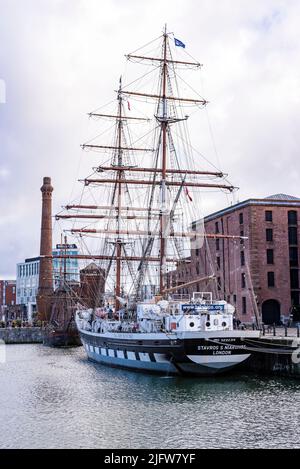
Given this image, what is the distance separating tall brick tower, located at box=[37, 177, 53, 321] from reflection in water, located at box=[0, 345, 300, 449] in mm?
54322

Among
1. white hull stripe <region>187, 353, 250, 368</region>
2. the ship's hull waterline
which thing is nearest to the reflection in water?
the ship's hull waterline

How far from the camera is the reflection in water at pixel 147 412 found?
21.8 meters

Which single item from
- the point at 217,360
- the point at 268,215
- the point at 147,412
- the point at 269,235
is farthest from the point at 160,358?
the point at 268,215

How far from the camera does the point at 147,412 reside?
26.6 m

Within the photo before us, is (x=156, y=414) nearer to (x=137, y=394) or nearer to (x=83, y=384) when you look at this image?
(x=137, y=394)

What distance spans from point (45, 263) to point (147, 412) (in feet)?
231

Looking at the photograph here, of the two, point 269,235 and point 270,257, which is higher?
point 269,235

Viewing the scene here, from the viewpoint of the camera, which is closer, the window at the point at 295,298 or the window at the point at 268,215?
the window at the point at 295,298

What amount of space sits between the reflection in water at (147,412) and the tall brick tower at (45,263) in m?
54.3

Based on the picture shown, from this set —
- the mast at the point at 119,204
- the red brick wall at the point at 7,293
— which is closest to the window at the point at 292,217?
the mast at the point at 119,204

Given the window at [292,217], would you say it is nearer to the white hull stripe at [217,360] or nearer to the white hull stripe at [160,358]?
the white hull stripe at [217,360]

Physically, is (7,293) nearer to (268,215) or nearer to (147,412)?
(268,215)
